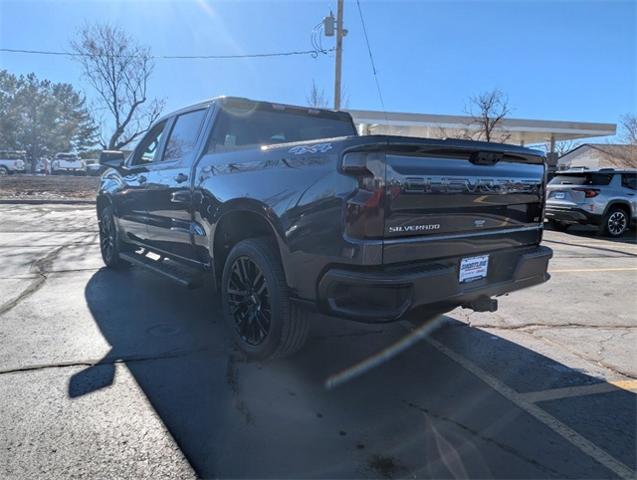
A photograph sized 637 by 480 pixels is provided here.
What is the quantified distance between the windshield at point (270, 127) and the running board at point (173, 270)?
1.18 meters

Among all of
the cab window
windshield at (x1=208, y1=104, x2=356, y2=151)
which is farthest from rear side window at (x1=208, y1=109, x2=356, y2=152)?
the cab window

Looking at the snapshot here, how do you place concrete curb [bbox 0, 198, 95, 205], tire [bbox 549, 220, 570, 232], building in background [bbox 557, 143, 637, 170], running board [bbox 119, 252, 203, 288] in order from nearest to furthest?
running board [bbox 119, 252, 203, 288]
tire [bbox 549, 220, 570, 232]
concrete curb [bbox 0, 198, 95, 205]
building in background [bbox 557, 143, 637, 170]

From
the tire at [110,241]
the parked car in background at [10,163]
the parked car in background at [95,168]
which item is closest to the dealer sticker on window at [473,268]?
the tire at [110,241]

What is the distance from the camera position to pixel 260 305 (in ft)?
11.6

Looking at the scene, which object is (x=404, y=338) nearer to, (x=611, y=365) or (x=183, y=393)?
(x=611, y=365)

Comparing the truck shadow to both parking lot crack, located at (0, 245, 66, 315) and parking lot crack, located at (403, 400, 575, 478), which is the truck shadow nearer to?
parking lot crack, located at (403, 400, 575, 478)

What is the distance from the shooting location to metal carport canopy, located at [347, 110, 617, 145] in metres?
26.5

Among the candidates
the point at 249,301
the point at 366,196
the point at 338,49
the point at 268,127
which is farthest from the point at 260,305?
the point at 338,49

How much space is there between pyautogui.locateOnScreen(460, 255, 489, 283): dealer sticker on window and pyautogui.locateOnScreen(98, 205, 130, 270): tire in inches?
187

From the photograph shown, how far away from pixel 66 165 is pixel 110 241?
40264mm

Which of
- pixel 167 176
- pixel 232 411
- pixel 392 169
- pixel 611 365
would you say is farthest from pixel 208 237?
pixel 611 365

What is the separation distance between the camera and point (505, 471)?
7.73 feet

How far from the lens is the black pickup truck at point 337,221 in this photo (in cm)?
272

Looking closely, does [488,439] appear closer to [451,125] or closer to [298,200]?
[298,200]
